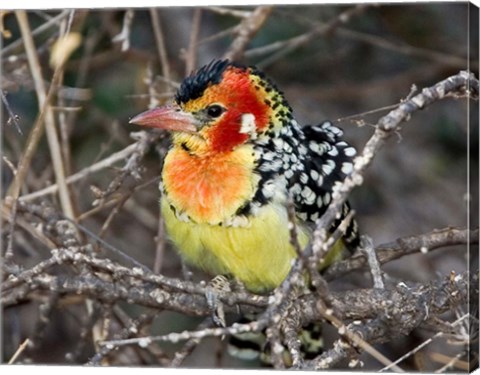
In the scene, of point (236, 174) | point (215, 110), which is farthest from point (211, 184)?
point (215, 110)

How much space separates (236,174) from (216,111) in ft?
0.47

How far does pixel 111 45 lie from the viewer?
9.62 feet

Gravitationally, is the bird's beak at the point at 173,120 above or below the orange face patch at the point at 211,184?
above

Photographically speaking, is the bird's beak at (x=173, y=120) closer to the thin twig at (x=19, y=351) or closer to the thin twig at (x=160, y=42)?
the thin twig at (x=160, y=42)

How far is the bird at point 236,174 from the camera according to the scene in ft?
7.43

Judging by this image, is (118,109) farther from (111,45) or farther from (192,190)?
(192,190)

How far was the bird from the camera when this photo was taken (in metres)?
A: 2.26

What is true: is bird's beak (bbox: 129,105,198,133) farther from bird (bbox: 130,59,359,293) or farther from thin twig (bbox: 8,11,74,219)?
thin twig (bbox: 8,11,74,219)

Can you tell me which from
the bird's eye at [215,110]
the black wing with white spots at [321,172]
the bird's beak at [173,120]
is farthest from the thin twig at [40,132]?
the black wing with white spots at [321,172]

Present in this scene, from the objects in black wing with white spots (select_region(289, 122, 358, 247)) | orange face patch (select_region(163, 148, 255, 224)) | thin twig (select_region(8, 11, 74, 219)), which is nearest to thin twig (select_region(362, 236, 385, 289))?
black wing with white spots (select_region(289, 122, 358, 247))

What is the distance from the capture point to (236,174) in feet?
7.50

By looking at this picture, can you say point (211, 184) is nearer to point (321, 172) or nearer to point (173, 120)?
point (173, 120)

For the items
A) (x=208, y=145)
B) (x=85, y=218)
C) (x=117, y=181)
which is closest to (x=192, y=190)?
(x=208, y=145)

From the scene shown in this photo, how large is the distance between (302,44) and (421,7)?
20.3 inches
